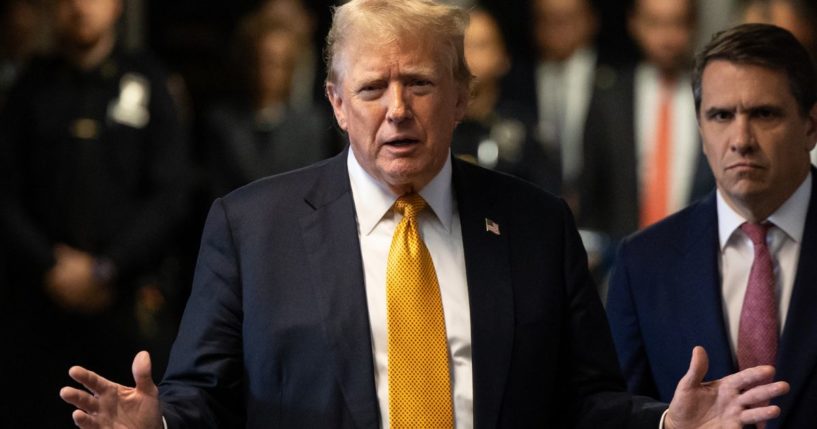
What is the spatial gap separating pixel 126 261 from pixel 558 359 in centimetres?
319

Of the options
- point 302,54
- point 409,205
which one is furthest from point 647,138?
point 409,205

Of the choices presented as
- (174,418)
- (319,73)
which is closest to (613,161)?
(319,73)

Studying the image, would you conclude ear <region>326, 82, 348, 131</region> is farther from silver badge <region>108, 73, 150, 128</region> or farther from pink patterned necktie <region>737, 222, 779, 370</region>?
silver badge <region>108, 73, 150, 128</region>

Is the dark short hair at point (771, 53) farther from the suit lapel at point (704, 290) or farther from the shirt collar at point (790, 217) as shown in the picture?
the suit lapel at point (704, 290)

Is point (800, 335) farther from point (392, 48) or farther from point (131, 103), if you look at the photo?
point (131, 103)

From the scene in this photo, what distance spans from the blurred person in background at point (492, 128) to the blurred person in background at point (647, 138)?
9.5 inches

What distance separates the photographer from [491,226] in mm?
4145

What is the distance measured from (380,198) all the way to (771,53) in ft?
3.80

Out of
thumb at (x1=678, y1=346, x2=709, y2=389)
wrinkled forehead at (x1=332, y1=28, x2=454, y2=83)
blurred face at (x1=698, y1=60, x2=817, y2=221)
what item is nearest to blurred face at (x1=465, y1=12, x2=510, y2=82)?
blurred face at (x1=698, y1=60, x2=817, y2=221)

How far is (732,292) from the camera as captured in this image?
4527 millimetres

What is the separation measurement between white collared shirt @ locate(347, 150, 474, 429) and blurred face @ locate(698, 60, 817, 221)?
795mm

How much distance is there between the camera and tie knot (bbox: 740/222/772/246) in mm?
4492

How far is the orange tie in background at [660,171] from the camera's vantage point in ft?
25.0

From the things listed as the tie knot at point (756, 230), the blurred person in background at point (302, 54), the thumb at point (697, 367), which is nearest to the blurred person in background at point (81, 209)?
the blurred person in background at point (302, 54)
